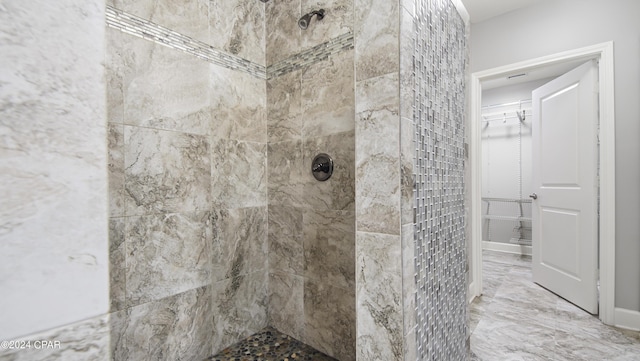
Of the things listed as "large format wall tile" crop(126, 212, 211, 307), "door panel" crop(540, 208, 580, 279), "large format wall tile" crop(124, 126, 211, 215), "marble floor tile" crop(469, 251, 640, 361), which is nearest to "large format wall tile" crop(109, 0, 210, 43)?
"large format wall tile" crop(124, 126, 211, 215)

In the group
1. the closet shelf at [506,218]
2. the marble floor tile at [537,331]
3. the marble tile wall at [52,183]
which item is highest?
the marble tile wall at [52,183]

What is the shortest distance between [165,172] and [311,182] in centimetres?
88

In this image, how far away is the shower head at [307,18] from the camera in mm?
1838

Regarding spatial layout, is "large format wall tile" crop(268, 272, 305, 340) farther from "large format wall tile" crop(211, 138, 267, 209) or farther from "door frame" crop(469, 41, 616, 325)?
"door frame" crop(469, 41, 616, 325)

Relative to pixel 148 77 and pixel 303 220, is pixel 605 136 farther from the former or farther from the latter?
pixel 148 77

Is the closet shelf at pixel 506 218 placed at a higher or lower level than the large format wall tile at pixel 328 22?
lower

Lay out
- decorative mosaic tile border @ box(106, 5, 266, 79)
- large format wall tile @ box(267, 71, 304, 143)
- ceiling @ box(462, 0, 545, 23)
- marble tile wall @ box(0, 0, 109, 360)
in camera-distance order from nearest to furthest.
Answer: marble tile wall @ box(0, 0, 109, 360) → decorative mosaic tile border @ box(106, 5, 266, 79) → large format wall tile @ box(267, 71, 304, 143) → ceiling @ box(462, 0, 545, 23)

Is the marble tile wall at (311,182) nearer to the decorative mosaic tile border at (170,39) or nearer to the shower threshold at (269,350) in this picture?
the shower threshold at (269,350)

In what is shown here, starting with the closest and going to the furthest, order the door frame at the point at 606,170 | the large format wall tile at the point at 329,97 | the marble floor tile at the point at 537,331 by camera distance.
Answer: the large format wall tile at the point at 329,97, the marble floor tile at the point at 537,331, the door frame at the point at 606,170

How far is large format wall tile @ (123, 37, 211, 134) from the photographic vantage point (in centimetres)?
146

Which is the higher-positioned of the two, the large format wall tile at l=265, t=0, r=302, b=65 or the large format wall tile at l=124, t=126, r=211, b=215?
the large format wall tile at l=265, t=0, r=302, b=65

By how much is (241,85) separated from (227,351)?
1.80m

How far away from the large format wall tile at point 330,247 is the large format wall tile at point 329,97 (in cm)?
56

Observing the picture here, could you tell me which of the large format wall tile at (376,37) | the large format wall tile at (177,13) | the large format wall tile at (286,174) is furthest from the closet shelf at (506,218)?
the large format wall tile at (177,13)
